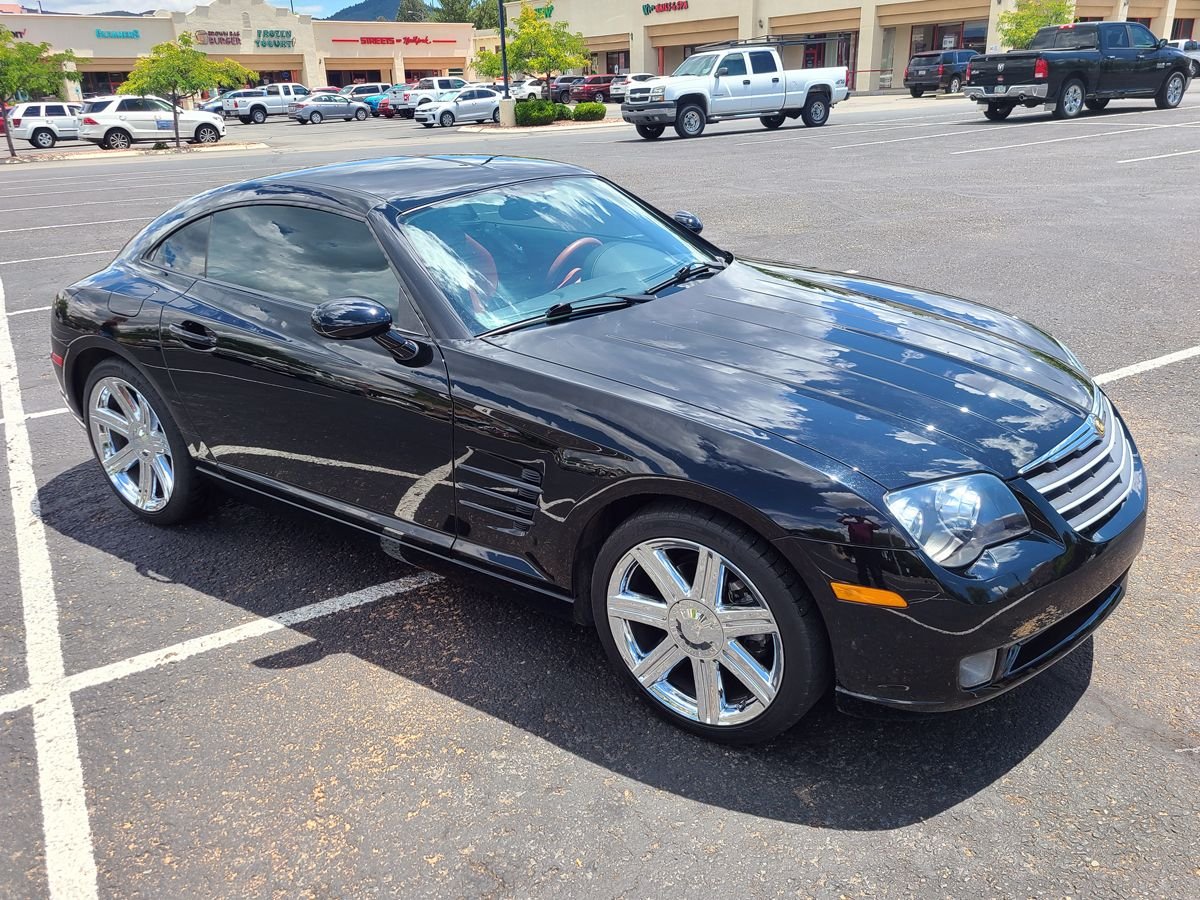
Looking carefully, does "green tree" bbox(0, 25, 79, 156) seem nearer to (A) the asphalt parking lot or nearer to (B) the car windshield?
(A) the asphalt parking lot

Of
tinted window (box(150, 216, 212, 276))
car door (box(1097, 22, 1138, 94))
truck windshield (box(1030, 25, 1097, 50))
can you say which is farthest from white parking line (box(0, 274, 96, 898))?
car door (box(1097, 22, 1138, 94))

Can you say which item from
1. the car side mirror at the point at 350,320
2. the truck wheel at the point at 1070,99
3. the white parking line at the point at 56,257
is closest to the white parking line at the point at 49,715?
the car side mirror at the point at 350,320

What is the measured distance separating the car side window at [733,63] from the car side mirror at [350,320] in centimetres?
2395

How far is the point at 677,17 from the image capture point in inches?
2393

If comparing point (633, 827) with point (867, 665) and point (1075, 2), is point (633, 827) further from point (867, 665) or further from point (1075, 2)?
point (1075, 2)

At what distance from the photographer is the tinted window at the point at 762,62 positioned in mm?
25328

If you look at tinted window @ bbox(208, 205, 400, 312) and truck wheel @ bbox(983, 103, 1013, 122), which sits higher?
truck wheel @ bbox(983, 103, 1013, 122)

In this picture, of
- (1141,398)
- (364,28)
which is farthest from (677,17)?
(1141,398)

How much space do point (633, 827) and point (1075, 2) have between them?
52895mm

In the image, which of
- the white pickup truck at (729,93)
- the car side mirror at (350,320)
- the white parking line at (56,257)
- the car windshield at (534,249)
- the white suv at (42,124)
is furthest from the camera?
the white suv at (42,124)

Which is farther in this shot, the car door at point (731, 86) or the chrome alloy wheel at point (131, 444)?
the car door at point (731, 86)

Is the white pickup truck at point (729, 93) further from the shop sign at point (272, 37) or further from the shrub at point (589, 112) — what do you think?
the shop sign at point (272, 37)

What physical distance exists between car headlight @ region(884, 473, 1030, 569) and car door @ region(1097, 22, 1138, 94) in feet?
75.6

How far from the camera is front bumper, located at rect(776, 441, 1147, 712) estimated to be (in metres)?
2.45
